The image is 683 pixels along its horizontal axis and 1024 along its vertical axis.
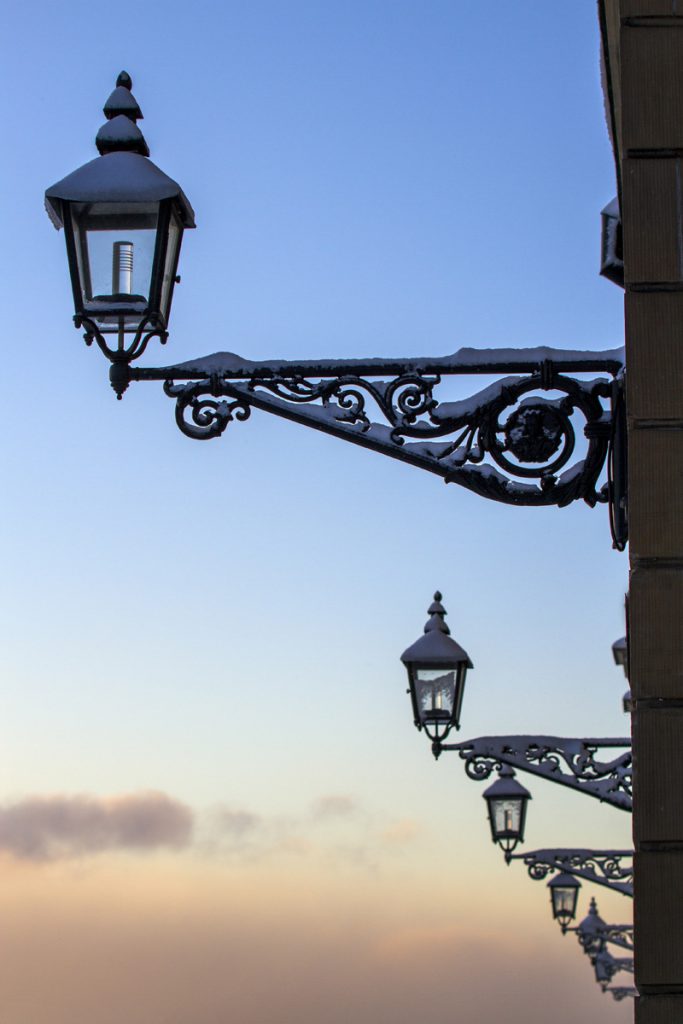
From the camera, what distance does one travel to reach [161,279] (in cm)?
681

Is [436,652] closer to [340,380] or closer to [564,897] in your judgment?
[340,380]

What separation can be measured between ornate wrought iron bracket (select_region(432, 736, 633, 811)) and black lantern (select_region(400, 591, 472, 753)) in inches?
9.7

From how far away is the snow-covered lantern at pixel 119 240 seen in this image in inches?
267

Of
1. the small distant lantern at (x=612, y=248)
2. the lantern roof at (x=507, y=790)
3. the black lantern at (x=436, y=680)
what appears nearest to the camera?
the small distant lantern at (x=612, y=248)

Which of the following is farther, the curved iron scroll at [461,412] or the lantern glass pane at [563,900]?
the lantern glass pane at [563,900]

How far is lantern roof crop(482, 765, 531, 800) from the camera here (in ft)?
50.2

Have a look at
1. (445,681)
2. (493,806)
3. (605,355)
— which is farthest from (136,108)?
(493,806)

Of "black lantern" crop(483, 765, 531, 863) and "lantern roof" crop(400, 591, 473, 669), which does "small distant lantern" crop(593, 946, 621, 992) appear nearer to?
"black lantern" crop(483, 765, 531, 863)

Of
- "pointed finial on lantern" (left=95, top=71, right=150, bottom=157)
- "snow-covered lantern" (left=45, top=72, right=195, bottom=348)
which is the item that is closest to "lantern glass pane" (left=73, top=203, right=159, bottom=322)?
"snow-covered lantern" (left=45, top=72, right=195, bottom=348)

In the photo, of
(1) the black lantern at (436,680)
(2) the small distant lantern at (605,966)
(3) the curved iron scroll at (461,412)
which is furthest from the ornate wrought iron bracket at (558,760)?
(2) the small distant lantern at (605,966)

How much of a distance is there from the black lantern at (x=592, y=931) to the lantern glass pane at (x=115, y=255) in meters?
18.4

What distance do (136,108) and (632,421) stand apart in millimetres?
3166

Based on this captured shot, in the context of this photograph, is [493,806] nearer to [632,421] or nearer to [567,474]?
[567,474]

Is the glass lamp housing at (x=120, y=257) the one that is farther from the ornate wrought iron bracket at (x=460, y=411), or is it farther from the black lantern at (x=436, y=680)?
the black lantern at (x=436, y=680)
